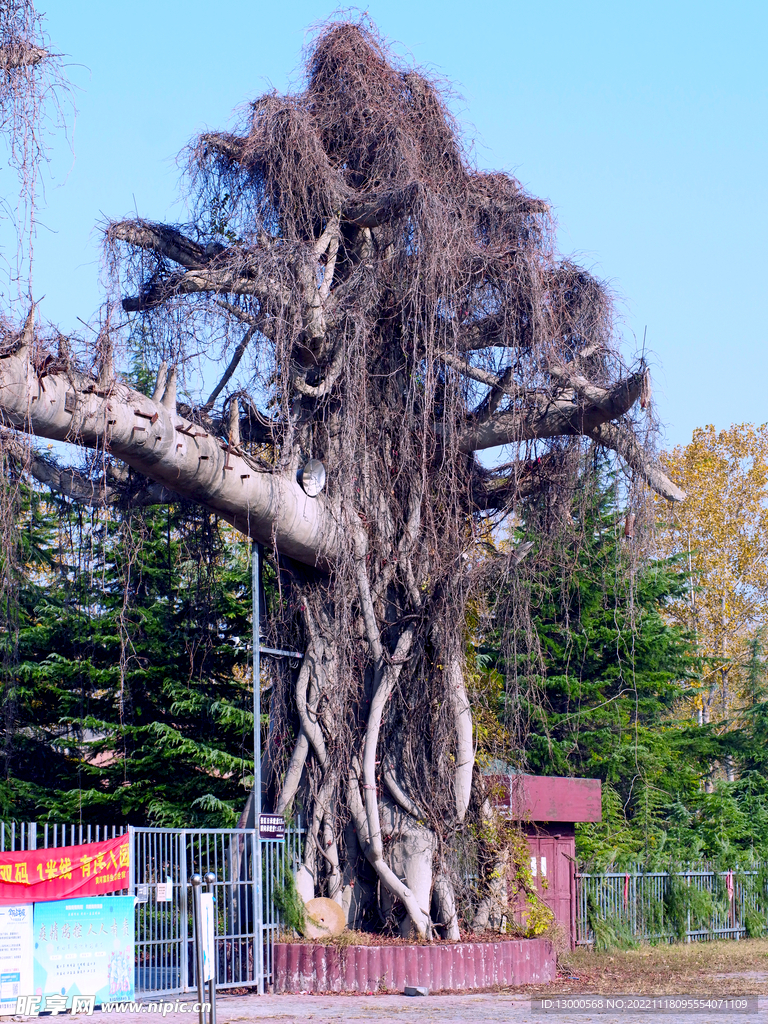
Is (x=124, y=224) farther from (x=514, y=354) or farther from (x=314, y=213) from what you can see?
(x=514, y=354)

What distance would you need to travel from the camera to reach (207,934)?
9609 millimetres

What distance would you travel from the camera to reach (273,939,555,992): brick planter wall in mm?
13250

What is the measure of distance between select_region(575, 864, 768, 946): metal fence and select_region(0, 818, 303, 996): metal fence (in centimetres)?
727

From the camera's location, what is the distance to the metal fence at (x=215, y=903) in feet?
41.0

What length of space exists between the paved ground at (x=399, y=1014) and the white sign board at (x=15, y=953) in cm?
62

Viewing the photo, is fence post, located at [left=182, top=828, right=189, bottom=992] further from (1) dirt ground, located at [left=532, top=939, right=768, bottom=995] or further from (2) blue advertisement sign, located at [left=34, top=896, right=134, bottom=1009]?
(1) dirt ground, located at [left=532, top=939, right=768, bottom=995]

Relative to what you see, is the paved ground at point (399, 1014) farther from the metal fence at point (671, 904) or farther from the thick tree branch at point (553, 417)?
the metal fence at point (671, 904)

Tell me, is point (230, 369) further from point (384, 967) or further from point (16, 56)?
point (384, 967)

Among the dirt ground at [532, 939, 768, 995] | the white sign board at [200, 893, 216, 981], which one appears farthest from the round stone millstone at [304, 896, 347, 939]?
the white sign board at [200, 893, 216, 981]

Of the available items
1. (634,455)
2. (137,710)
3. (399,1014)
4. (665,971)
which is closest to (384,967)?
(399,1014)
